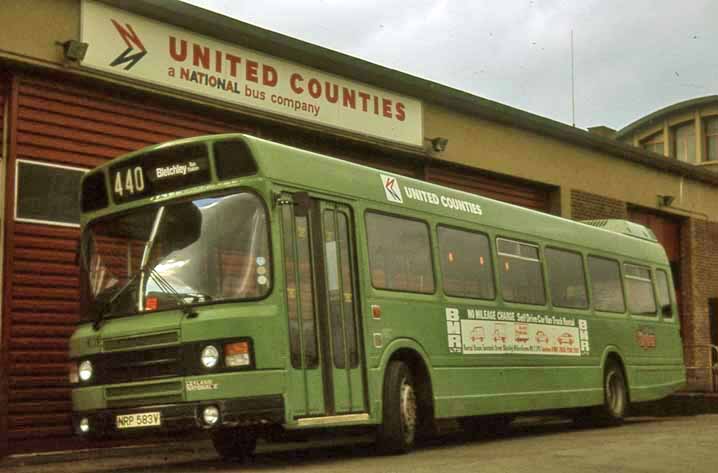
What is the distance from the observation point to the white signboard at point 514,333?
1303 centimetres

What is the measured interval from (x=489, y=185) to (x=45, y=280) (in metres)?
11.2

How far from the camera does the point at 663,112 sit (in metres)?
49.2

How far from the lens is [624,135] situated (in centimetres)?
5066

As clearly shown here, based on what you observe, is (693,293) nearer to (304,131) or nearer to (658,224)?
(658,224)

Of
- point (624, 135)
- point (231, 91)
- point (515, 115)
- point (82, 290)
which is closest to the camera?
point (82, 290)

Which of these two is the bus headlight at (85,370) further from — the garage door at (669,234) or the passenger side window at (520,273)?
the garage door at (669,234)

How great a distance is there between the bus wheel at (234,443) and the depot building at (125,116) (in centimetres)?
257

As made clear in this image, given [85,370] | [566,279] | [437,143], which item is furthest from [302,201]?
[437,143]

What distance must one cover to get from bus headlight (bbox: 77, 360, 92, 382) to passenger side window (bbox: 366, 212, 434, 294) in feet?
9.36

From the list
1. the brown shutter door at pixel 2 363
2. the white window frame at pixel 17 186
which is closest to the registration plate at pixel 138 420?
the brown shutter door at pixel 2 363

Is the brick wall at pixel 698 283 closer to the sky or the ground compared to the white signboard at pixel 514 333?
closer to the sky

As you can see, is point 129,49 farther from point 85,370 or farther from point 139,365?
point 139,365

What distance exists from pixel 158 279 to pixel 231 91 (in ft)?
20.5

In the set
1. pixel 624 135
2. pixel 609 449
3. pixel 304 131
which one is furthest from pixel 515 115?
pixel 624 135
